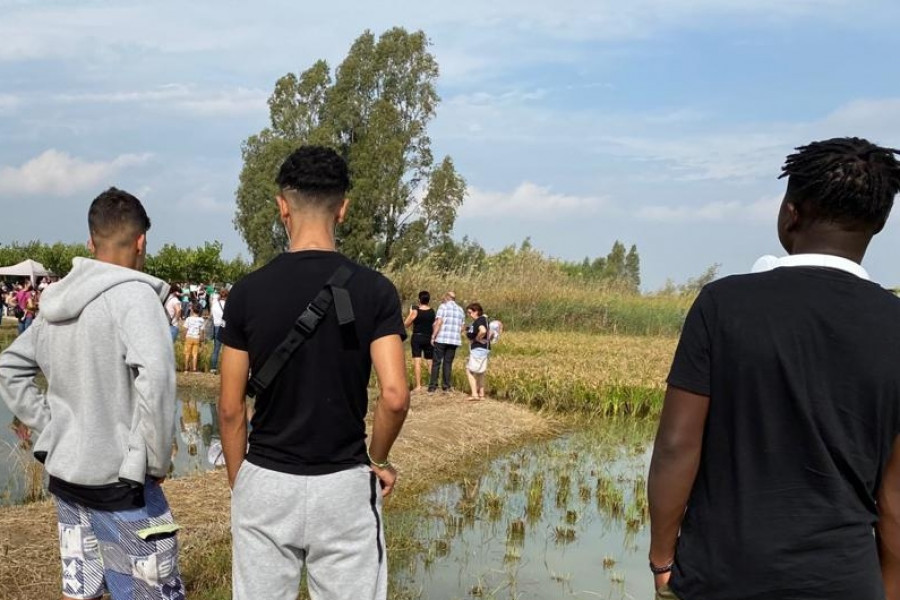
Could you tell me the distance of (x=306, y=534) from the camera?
271 cm

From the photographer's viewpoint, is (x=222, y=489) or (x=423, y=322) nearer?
(x=222, y=489)

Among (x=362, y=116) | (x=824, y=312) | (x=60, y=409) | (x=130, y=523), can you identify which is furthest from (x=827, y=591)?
(x=362, y=116)

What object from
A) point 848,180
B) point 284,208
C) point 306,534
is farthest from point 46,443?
point 848,180

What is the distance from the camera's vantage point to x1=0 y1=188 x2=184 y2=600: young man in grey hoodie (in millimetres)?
3057

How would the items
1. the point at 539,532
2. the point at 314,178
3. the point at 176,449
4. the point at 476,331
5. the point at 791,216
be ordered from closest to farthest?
the point at 791,216 < the point at 314,178 < the point at 539,532 < the point at 176,449 < the point at 476,331

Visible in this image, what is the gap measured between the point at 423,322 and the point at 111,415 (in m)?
12.5

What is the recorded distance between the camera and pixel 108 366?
10.2 ft

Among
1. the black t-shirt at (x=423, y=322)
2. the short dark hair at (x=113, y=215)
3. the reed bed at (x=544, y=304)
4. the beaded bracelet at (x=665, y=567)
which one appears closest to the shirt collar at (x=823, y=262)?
the beaded bracelet at (x=665, y=567)

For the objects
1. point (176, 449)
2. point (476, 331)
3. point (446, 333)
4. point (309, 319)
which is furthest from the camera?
point (446, 333)

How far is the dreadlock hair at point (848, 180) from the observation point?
219 centimetres

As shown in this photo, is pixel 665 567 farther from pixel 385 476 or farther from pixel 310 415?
pixel 310 415

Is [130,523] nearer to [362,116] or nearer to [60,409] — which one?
[60,409]

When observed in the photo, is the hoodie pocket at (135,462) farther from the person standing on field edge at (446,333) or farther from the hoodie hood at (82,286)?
the person standing on field edge at (446,333)

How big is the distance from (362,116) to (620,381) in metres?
31.6
